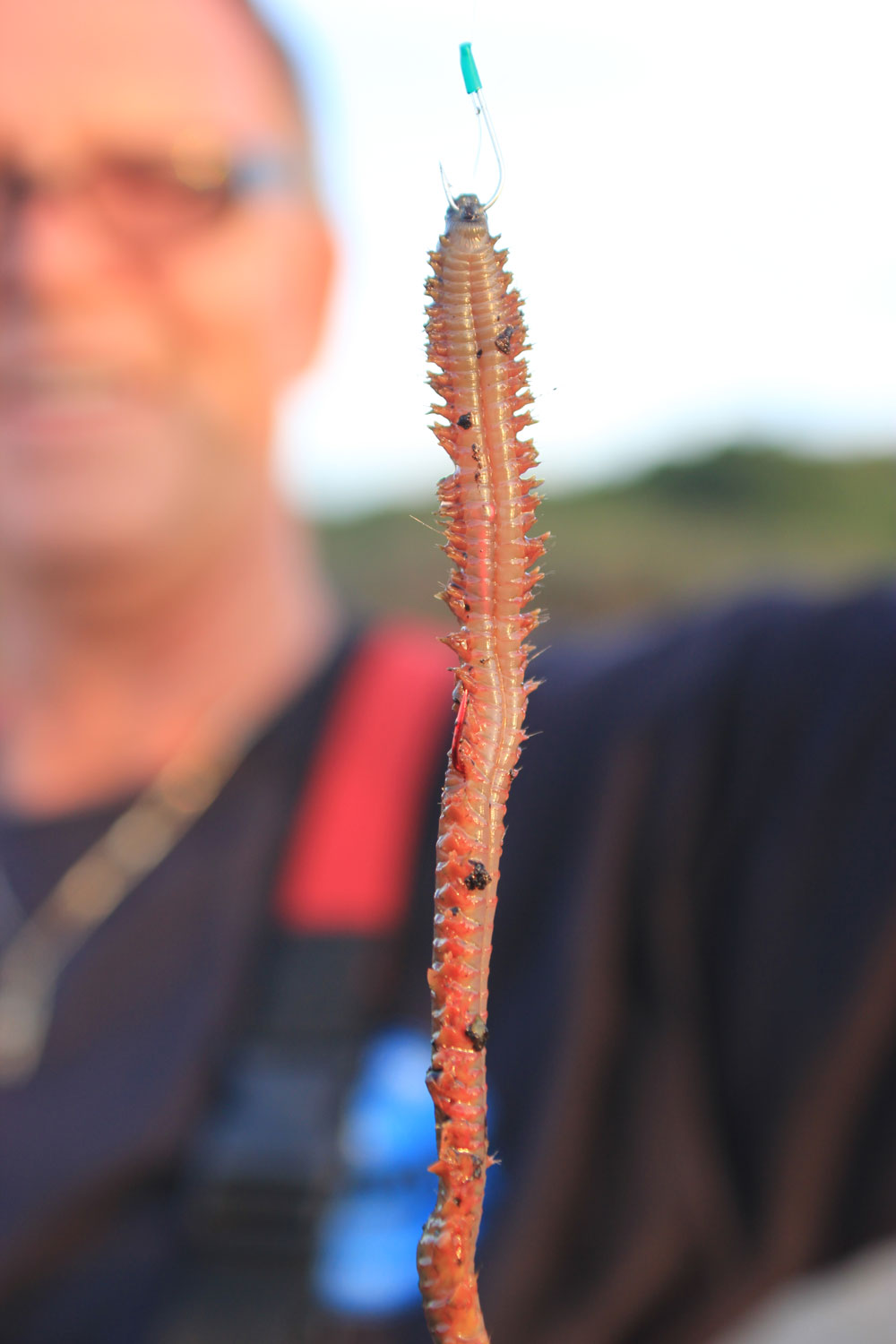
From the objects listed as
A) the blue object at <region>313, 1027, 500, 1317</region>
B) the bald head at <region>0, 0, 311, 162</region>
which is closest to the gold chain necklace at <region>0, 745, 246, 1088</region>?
the blue object at <region>313, 1027, 500, 1317</region>

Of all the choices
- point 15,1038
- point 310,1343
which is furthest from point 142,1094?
point 310,1343

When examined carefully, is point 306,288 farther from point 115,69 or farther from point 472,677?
point 472,677

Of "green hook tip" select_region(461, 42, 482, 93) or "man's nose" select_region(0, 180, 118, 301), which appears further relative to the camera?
"man's nose" select_region(0, 180, 118, 301)

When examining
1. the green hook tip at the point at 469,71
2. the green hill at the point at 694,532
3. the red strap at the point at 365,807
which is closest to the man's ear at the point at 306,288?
the red strap at the point at 365,807

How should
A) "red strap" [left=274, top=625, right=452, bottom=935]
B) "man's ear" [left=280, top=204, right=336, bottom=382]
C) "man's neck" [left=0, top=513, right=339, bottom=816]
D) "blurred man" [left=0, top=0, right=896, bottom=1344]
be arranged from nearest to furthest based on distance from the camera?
"blurred man" [left=0, top=0, right=896, bottom=1344] < "red strap" [left=274, top=625, right=452, bottom=935] < "man's neck" [left=0, top=513, right=339, bottom=816] < "man's ear" [left=280, top=204, right=336, bottom=382]

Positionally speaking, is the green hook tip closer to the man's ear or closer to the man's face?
the man's face

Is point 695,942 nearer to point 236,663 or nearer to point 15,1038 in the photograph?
point 15,1038

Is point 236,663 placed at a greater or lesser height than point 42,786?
greater
